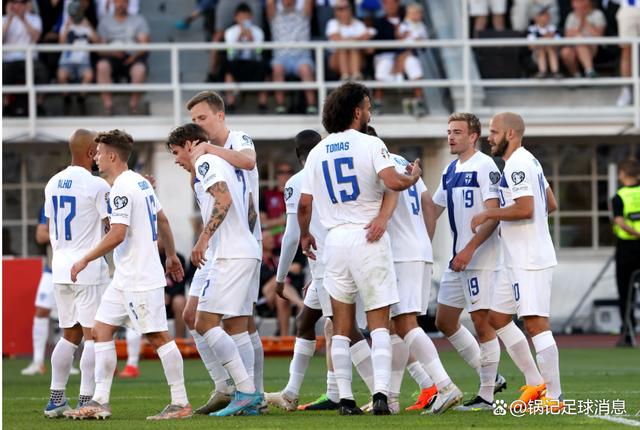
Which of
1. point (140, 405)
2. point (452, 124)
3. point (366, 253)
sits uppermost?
point (452, 124)

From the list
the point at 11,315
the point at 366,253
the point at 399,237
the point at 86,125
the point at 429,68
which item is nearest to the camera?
the point at 366,253

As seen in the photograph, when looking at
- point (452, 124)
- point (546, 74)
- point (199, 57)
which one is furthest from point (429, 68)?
point (452, 124)

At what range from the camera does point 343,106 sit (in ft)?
31.1

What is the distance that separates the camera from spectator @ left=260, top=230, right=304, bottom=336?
1933cm

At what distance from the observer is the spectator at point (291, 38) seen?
22406 mm

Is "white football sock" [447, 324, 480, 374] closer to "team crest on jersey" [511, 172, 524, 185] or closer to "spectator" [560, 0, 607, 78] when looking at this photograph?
"team crest on jersey" [511, 172, 524, 185]

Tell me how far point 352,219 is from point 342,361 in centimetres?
94

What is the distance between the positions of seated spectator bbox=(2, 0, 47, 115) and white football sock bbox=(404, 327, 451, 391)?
44.9ft

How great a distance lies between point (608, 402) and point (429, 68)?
13.9m

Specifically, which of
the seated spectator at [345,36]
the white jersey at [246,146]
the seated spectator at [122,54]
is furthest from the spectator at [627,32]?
the white jersey at [246,146]

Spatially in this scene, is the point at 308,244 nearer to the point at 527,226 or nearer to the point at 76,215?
the point at 527,226

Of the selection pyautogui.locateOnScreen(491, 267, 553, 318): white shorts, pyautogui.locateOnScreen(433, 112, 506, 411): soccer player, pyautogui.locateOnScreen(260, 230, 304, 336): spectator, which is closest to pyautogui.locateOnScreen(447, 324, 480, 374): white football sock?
pyautogui.locateOnScreen(433, 112, 506, 411): soccer player

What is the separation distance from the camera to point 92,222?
34.0 ft

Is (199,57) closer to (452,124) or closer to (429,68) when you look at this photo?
(429,68)
